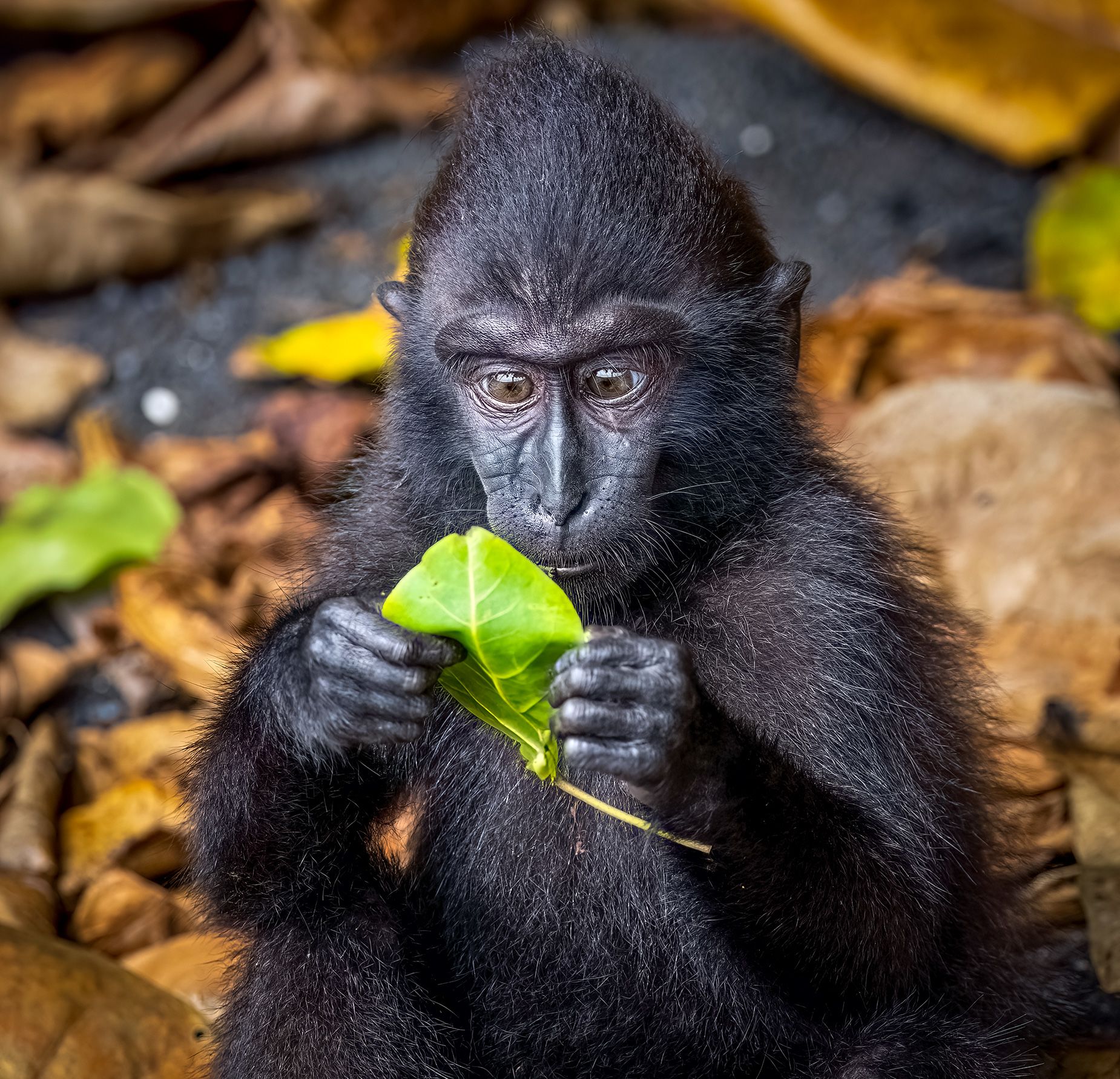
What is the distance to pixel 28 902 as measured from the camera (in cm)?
438

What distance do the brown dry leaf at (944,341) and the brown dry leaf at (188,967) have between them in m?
3.56

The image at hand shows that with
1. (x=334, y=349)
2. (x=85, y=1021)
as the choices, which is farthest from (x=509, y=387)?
(x=334, y=349)

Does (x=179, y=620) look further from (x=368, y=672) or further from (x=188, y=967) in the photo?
(x=368, y=672)

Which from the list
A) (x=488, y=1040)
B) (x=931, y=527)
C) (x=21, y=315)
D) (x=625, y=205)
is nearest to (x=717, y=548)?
(x=625, y=205)

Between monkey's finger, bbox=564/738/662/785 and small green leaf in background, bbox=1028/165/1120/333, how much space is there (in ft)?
15.2

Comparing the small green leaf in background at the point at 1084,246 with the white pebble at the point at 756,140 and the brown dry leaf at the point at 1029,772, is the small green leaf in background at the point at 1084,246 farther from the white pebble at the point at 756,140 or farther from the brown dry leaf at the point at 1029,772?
the brown dry leaf at the point at 1029,772

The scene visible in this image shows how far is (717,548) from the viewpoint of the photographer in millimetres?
3473

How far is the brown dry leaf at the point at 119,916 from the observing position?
4516mm

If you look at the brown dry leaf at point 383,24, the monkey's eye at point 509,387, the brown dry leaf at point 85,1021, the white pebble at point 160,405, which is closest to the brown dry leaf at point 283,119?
the brown dry leaf at point 383,24

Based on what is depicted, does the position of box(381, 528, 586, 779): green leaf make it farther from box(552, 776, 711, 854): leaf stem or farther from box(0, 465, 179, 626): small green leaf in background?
box(0, 465, 179, 626): small green leaf in background

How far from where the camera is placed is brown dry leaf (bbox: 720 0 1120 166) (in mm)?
6609

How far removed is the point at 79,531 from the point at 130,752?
1052 millimetres

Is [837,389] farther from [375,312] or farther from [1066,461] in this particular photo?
[375,312]

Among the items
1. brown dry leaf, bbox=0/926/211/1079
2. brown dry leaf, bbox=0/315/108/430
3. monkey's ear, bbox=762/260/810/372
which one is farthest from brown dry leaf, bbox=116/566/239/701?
monkey's ear, bbox=762/260/810/372
